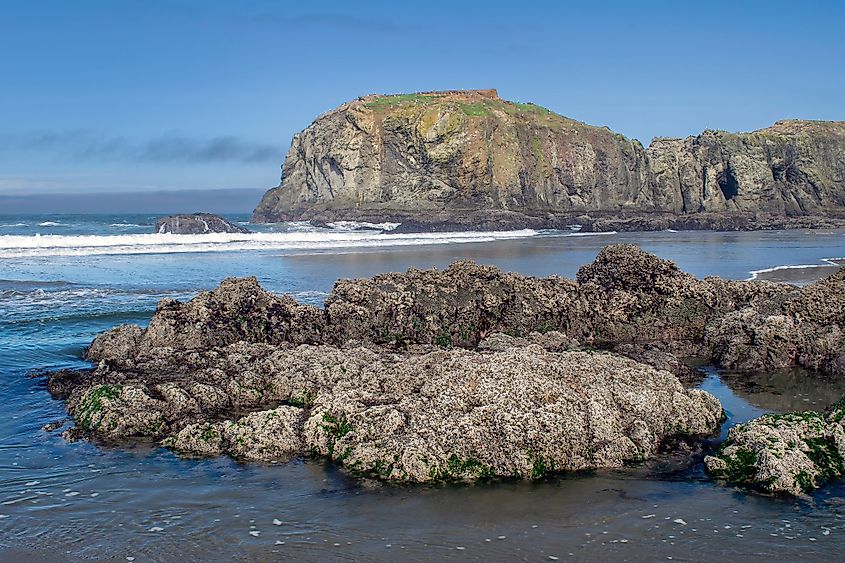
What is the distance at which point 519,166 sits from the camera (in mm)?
92375

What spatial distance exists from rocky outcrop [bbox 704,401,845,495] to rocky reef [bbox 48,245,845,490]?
2.61 feet

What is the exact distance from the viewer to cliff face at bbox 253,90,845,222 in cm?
8838

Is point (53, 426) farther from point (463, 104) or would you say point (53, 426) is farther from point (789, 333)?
point (463, 104)

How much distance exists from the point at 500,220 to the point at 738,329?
61.3 m

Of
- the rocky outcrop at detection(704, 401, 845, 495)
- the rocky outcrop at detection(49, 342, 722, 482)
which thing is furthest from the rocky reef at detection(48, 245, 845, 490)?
the rocky outcrop at detection(704, 401, 845, 495)

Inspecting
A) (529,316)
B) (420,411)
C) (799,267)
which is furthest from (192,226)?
(420,411)

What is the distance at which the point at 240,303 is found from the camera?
41.3 ft

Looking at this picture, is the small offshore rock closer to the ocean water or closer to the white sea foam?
the ocean water

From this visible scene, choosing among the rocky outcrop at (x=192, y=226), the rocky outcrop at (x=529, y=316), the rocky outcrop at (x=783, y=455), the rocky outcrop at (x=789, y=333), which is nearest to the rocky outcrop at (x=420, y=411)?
the rocky outcrop at (x=783, y=455)

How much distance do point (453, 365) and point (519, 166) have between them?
3381 inches

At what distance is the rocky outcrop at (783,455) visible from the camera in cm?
664

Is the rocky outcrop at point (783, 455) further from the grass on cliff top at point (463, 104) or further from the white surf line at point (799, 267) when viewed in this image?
the grass on cliff top at point (463, 104)

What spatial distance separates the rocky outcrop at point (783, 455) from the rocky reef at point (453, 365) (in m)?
0.79

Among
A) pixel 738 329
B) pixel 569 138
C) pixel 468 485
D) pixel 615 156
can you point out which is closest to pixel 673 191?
pixel 615 156
